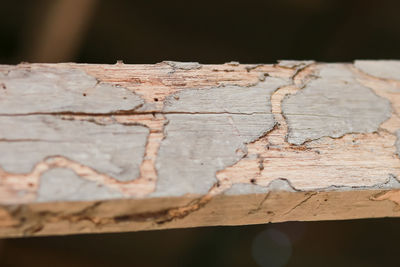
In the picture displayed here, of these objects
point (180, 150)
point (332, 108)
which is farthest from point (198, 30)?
point (180, 150)

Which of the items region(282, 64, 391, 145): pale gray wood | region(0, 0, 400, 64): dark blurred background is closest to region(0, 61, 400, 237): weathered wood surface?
region(282, 64, 391, 145): pale gray wood

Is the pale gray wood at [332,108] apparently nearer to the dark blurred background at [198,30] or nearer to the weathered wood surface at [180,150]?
the weathered wood surface at [180,150]

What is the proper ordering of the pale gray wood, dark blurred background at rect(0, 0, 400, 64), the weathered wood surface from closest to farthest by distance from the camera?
the weathered wood surface → the pale gray wood → dark blurred background at rect(0, 0, 400, 64)

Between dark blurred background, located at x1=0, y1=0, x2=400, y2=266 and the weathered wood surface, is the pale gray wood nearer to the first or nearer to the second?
the weathered wood surface

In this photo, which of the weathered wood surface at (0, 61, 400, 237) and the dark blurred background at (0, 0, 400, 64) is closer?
the weathered wood surface at (0, 61, 400, 237)

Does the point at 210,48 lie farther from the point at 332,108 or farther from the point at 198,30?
the point at 332,108

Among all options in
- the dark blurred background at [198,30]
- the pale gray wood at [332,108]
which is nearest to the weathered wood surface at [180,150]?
the pale gray wood at [332,108]
